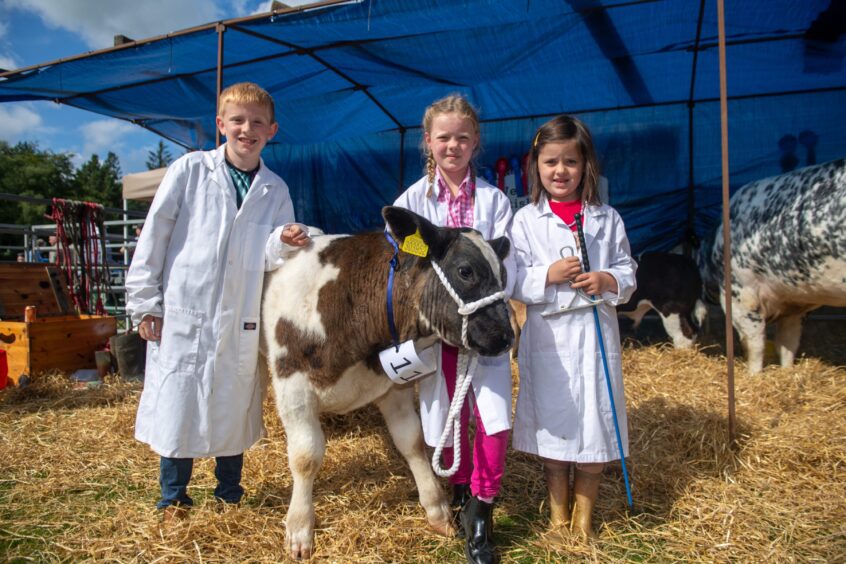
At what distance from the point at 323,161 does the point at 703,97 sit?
20.3ft

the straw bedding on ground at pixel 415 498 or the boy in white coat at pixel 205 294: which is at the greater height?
the boy in white coat at pixel 205 294

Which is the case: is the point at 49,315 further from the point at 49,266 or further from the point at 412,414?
the point at 412,414

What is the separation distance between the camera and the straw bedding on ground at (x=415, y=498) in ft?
8.54

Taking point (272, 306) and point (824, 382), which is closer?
point (272, 306)

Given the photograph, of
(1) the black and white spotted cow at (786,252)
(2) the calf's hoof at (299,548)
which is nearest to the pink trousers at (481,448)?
(2) the calf's hoof at (299,548)

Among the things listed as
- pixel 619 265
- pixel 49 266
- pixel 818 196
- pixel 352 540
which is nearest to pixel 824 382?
pixel 818 196

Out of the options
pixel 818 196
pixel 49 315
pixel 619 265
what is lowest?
pixel 49 315

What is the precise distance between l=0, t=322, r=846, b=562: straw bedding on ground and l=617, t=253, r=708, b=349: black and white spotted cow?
1748 millimetres

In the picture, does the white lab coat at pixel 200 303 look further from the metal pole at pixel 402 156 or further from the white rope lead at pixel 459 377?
the metal pole at pixel 402 156

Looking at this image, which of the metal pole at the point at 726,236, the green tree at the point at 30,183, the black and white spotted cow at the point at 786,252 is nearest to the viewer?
the metal pole at the point at 726,236

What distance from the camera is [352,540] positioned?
2643 mm

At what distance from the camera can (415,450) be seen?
2936 millimetres

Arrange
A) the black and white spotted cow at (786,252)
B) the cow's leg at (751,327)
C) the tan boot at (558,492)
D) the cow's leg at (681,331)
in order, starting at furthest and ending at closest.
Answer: the cow's leg at (681,331) < the cow's leg at (751,327) < the black and white spotted cow at (786,252) < the tan boot at (558,492)

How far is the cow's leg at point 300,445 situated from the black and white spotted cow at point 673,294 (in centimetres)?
513
